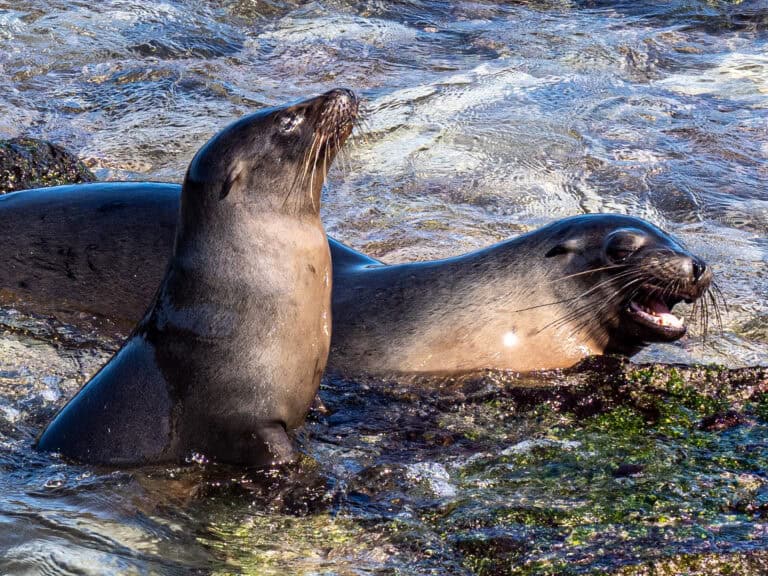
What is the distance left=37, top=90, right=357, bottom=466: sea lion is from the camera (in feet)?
14.0

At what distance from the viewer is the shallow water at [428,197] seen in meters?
3.58

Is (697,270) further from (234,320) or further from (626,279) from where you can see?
(234,320)

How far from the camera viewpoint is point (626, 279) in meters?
5.24

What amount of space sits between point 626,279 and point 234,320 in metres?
1.90

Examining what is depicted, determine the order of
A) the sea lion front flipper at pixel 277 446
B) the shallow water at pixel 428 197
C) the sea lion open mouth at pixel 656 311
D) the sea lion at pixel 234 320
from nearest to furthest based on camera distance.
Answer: the shallow water at pixel 428 197 → the sea lion front flipper at pixel 277 446 → the sea lion at pixel 234 320 → the sea lion open mouth at pixel 656 311

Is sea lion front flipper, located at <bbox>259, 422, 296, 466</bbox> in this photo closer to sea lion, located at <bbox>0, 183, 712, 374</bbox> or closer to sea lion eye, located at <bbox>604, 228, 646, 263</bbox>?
sea lion, located at <bbox>0, 183, 712, 374</bbox>

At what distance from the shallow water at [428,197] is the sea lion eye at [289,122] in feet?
3.84

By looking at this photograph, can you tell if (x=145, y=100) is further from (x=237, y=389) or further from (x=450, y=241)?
(x=237, y=389)

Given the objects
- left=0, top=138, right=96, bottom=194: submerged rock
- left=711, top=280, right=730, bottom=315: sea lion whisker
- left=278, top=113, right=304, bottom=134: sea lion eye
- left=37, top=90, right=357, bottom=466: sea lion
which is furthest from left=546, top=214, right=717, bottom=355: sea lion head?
left=0, top=138, right=96, bottom=194: submerged rock

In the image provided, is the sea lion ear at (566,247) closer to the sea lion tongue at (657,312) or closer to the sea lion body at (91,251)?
the sea lion tongue at (657,312)

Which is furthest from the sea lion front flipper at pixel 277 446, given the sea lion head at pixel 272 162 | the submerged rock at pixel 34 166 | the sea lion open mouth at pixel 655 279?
the submerged rock at pixel 34 166

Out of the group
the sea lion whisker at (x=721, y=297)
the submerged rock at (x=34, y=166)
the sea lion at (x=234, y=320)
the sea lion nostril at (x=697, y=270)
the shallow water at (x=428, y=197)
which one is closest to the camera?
the shallow water at (x=428, y=197)

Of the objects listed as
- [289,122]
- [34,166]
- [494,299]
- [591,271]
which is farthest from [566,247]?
[34,166]

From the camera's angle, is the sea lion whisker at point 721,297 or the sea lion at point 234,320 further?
the sea lion whisker at point 721,297
